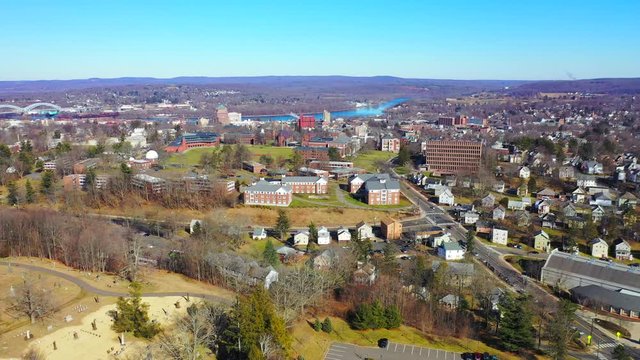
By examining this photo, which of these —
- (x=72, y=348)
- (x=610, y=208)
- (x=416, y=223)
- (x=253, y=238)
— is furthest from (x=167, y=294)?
(x=610, y=208)

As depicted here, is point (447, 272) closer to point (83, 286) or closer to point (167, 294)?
point (167, 294)

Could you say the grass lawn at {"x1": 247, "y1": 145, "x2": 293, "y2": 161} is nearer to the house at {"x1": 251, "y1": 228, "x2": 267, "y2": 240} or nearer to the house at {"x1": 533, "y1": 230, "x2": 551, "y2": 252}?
the house at {"x1": 251, "y1": 228, "x2": 267, "y2": 240}

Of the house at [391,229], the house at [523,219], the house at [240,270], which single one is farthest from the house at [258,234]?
the house at [523,219]

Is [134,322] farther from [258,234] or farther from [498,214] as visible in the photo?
[498,214]

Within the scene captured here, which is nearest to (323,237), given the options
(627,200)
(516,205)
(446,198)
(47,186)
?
(446,198)

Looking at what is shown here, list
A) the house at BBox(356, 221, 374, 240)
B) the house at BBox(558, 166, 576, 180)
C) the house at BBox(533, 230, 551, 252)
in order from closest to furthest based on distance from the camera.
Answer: the house at BBox(533, 230, 551, 252) → the house at BBox(356, 221, 374, 240) → the house at BBox(558, 166, 576, 180)

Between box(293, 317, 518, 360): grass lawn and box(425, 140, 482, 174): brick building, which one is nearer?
box(293, 317, 518, 360): grass lawn

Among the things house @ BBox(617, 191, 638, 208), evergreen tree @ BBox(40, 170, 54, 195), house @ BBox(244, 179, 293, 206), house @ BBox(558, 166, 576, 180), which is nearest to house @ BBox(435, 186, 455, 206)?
house @ BBox(617, 191, 638, 208)

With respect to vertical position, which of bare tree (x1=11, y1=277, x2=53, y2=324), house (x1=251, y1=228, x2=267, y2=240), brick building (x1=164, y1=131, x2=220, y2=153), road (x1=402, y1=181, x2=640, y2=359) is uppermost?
brick building (x1=164, y1=131, x2=220, y2=153)
